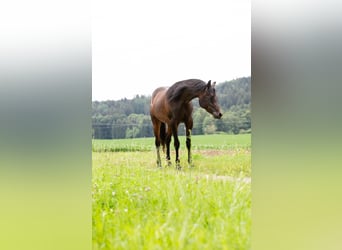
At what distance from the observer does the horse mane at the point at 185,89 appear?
211cm

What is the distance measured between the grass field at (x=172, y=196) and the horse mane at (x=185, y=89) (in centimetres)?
25

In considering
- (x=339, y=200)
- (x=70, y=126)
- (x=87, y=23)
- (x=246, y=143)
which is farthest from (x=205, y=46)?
(x=339, y=200)

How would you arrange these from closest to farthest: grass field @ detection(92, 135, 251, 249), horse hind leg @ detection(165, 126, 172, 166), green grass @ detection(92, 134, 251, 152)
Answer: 1. grass field @ detection(92, 135, 251, 249)
2. green grass @ detection(92, 134, 251, 152)
3. horse hind leg @ detection(165, 126, 172, 166)

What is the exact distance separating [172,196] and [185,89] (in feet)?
2.16

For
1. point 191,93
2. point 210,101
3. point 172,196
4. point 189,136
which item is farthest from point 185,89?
point 172,196

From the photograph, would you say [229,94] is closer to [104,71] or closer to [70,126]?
[104,71]

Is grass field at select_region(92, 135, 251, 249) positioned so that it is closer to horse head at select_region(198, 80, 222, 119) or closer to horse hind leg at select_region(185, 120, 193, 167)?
horse hind leg at select_region(185, 120, 193, 167)

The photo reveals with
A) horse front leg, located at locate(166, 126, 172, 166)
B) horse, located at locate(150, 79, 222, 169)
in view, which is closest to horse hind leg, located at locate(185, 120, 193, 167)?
horse, located at locate(150, 79, 222, 169)

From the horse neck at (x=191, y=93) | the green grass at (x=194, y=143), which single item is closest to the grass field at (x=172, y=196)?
the green grass at (x=194, y=143)

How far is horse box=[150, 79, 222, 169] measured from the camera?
2.10 meters

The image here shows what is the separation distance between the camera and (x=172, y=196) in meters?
1.80

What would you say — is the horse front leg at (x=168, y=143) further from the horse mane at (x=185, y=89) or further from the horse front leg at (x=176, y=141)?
the horse mane at (x=185, y=89)

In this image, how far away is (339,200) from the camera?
1.01 metres

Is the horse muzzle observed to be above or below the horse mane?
below
